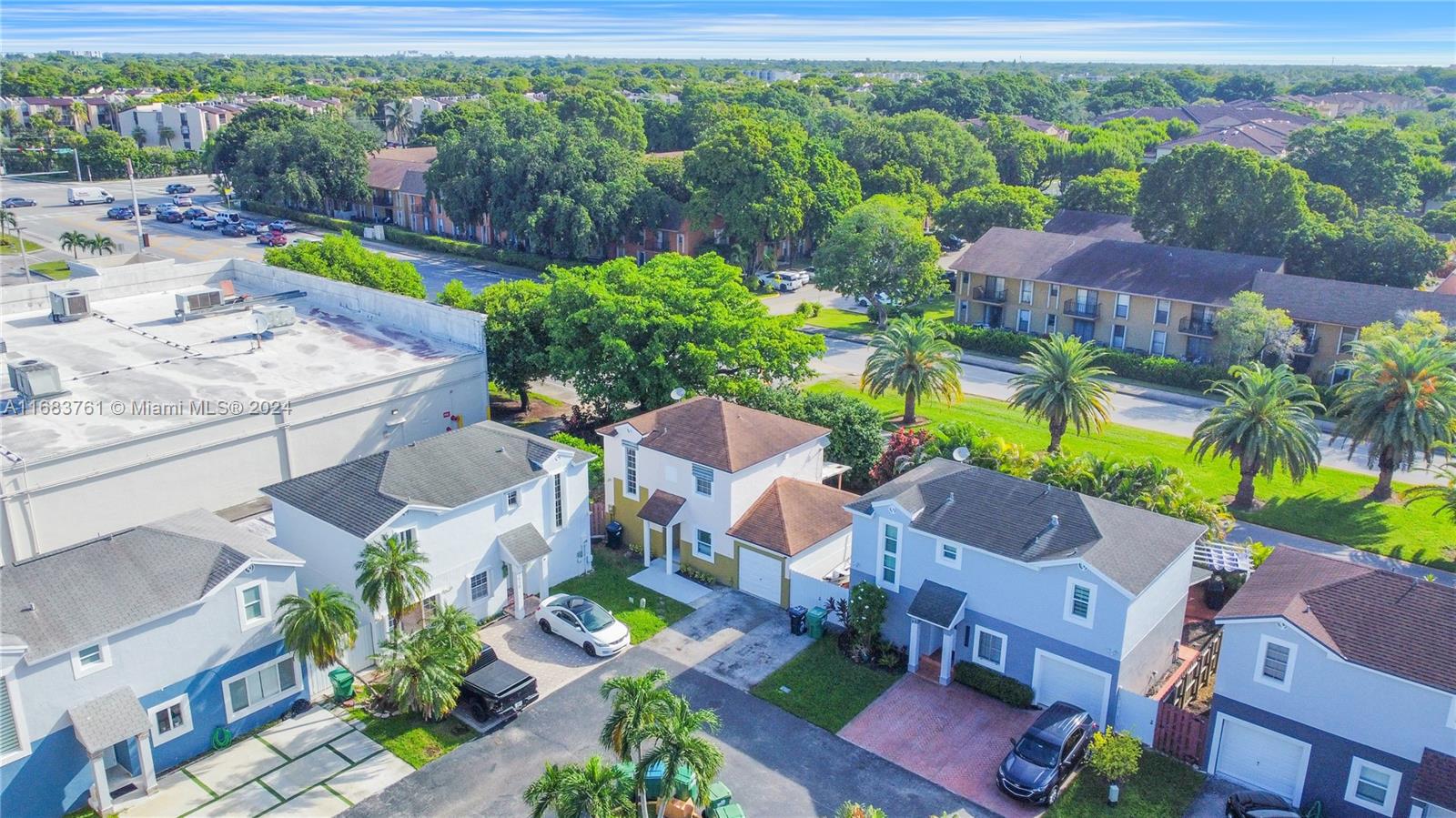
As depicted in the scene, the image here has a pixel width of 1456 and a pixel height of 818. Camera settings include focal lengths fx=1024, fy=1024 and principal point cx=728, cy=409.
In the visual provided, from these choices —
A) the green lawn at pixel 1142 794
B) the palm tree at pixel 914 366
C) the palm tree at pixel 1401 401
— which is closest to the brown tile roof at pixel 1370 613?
the green lawn at pixel 1142 794

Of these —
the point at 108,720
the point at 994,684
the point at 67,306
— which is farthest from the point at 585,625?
the point at 67,306

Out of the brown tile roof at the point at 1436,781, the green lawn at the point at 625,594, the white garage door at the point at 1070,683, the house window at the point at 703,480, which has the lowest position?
the green lawn at the point at 625,594

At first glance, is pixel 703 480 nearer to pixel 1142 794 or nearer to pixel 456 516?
pixel 456 516

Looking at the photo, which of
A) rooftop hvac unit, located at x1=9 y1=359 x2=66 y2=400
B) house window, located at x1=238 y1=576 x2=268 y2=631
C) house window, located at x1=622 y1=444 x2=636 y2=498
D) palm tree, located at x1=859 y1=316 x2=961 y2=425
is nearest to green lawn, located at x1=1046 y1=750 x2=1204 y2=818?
house window, located at x1=622 y1=444 x2=636 y2=498

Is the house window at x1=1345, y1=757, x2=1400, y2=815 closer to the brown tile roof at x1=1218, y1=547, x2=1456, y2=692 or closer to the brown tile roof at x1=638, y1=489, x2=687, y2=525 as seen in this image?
the brown tile roof at x1=1218, y1=547, x2=1456, y2=692

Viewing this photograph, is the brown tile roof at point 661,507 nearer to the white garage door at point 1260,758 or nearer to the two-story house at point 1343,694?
the two-story house at point 1343,694
